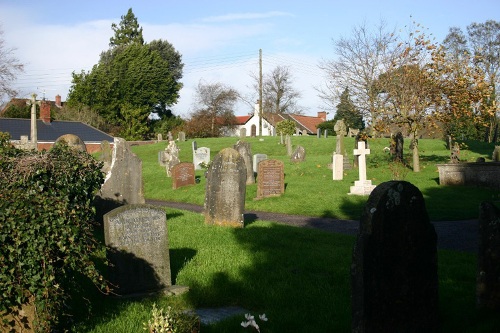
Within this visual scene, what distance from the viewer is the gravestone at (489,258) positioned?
265 inches

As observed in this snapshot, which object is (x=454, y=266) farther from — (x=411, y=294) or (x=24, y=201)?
(x=24, y=201)

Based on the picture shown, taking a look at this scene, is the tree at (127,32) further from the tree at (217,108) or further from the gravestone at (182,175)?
the gravestone at (182,175)

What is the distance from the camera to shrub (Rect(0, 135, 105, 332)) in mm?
5418

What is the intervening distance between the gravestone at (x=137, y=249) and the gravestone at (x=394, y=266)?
340 centimetres

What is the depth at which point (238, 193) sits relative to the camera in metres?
13.9

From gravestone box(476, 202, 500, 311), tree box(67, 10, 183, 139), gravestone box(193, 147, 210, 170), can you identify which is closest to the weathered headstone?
gravestone box(193, 147, 210, 170)

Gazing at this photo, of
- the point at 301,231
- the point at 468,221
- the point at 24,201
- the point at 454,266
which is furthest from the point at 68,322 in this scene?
the point at 468,221

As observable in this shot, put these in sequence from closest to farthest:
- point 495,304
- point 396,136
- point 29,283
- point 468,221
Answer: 1. point 29,283
2. point 495,304
3. point 468,221
4. point 396,136

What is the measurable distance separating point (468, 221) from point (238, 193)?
6850 mm

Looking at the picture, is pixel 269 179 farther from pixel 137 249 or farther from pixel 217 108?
pixel 217 108

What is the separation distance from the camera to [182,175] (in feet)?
85.1

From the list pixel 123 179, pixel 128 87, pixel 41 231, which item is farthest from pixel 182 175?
pixel 128 87

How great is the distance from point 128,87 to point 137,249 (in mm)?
71553

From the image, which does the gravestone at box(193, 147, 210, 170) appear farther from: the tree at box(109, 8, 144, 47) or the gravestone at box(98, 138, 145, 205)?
the tree at box(109, 8, 144, 47)
